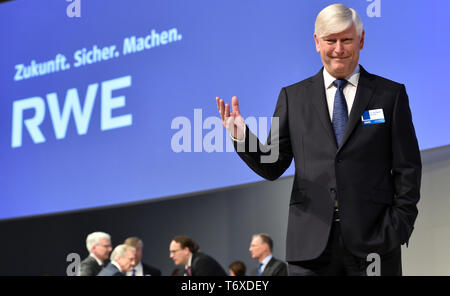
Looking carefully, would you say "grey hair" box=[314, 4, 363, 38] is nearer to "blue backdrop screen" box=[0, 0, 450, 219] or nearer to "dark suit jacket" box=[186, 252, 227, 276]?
"blue backdrop screen" box=[0, 0, 450, 219]

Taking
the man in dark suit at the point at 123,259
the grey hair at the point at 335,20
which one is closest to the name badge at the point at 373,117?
the grey hair at the point at 335,20

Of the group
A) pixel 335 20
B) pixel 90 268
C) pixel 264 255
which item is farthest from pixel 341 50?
pixel 90 268

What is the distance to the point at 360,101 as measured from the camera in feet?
5.66

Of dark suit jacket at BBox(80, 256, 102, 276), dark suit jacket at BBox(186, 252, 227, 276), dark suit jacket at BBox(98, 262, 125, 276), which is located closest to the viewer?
dark suit jacket at BBox(98, 262, 125, 276)

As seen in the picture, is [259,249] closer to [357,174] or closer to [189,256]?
[189,256]

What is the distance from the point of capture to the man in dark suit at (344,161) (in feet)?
5.31

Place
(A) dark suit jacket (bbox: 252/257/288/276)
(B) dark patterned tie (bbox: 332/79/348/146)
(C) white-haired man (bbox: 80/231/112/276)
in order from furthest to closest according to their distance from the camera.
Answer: (C) white-haired man (bbox: 80/231/112/276) → (A) dark suit jacket (bbox: 252/257/288/276) → (B) dark patterned tie (bbox: 332/79/348/146)

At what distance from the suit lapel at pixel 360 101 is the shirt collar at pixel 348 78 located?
0.04 feet

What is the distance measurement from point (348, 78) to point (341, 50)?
0.12m

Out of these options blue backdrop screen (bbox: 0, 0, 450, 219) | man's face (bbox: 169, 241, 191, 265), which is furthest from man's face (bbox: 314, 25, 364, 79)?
man's face (bbox: 169, 241, 191, 265)

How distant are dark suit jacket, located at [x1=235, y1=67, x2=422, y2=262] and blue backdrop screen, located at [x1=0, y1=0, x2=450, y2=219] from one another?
207 cm

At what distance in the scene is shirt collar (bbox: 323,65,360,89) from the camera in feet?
5.87

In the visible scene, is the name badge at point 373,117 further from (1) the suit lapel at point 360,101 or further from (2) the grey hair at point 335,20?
(2) the grey hair at point 335,20

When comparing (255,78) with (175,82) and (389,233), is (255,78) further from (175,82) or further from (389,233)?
(389,233)
